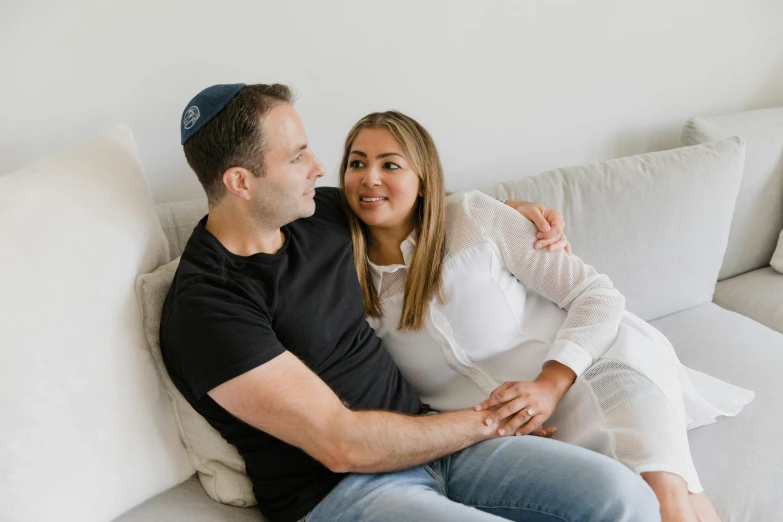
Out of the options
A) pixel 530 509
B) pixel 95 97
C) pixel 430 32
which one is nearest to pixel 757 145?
pixel 430 32

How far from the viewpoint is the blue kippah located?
1.29 meters

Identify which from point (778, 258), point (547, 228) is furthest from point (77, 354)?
point (778, 258)

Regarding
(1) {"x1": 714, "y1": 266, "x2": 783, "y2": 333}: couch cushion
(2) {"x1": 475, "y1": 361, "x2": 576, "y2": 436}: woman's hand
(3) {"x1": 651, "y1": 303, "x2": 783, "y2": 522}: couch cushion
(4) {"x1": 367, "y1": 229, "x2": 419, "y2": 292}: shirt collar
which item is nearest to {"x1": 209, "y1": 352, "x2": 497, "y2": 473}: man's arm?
(2) {"x1": 475, "y1": 361, "x2": 576, "y2": 436}: woman's hand

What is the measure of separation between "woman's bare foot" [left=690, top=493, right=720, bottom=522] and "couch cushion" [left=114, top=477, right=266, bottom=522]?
833mm

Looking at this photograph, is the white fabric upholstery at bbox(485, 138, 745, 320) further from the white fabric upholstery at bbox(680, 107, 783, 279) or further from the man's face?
the man's face

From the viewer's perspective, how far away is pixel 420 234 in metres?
1.55

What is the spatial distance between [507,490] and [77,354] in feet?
2.59

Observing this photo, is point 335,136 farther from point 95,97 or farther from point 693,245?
point 693,245

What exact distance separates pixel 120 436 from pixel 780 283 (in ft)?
6.47

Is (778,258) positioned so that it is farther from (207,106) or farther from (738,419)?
(207,106)

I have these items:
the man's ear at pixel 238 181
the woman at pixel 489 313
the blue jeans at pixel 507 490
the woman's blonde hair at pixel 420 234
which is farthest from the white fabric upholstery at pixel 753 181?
the man's ear at pixel 238 181

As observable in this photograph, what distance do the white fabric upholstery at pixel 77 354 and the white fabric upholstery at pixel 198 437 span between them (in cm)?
2

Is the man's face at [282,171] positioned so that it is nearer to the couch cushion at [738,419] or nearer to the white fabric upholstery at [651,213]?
the white fabric upholstery at [651,213]

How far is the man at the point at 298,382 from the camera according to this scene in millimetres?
Answer: 1184
